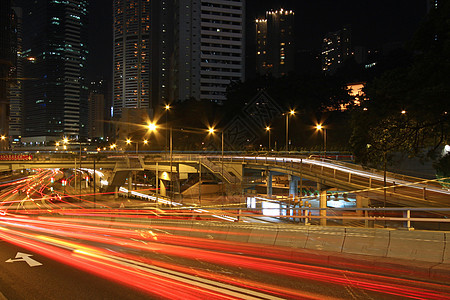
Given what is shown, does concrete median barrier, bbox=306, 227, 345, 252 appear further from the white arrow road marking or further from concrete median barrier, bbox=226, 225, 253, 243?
the white arrow road marking

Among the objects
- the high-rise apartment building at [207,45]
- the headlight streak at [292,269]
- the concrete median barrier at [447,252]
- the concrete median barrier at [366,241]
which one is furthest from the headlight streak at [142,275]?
the high-rise apartment building at [207,45]

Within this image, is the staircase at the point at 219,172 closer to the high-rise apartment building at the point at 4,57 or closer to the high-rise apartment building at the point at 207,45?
the high-rise apartment building at the point at 207,45

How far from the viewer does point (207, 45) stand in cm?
13388

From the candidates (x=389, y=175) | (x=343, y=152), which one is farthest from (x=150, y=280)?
(x=343, y=152)

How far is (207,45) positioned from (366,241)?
13021cm

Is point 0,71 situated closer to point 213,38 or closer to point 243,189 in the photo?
point 213,38

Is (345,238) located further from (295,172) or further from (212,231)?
(295,172)

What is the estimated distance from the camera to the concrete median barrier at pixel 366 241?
10375 millimetres

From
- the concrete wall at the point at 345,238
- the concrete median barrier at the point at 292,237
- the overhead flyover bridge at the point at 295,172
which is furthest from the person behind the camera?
the overhead flyover bridge at the point at 295,172

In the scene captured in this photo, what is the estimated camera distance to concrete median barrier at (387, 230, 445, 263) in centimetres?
934

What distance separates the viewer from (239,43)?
445ft

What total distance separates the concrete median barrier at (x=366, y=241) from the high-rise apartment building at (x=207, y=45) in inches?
4885

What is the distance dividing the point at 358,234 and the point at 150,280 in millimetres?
6303

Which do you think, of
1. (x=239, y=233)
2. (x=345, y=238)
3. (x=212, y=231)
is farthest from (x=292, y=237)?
(x=212, y=231)
